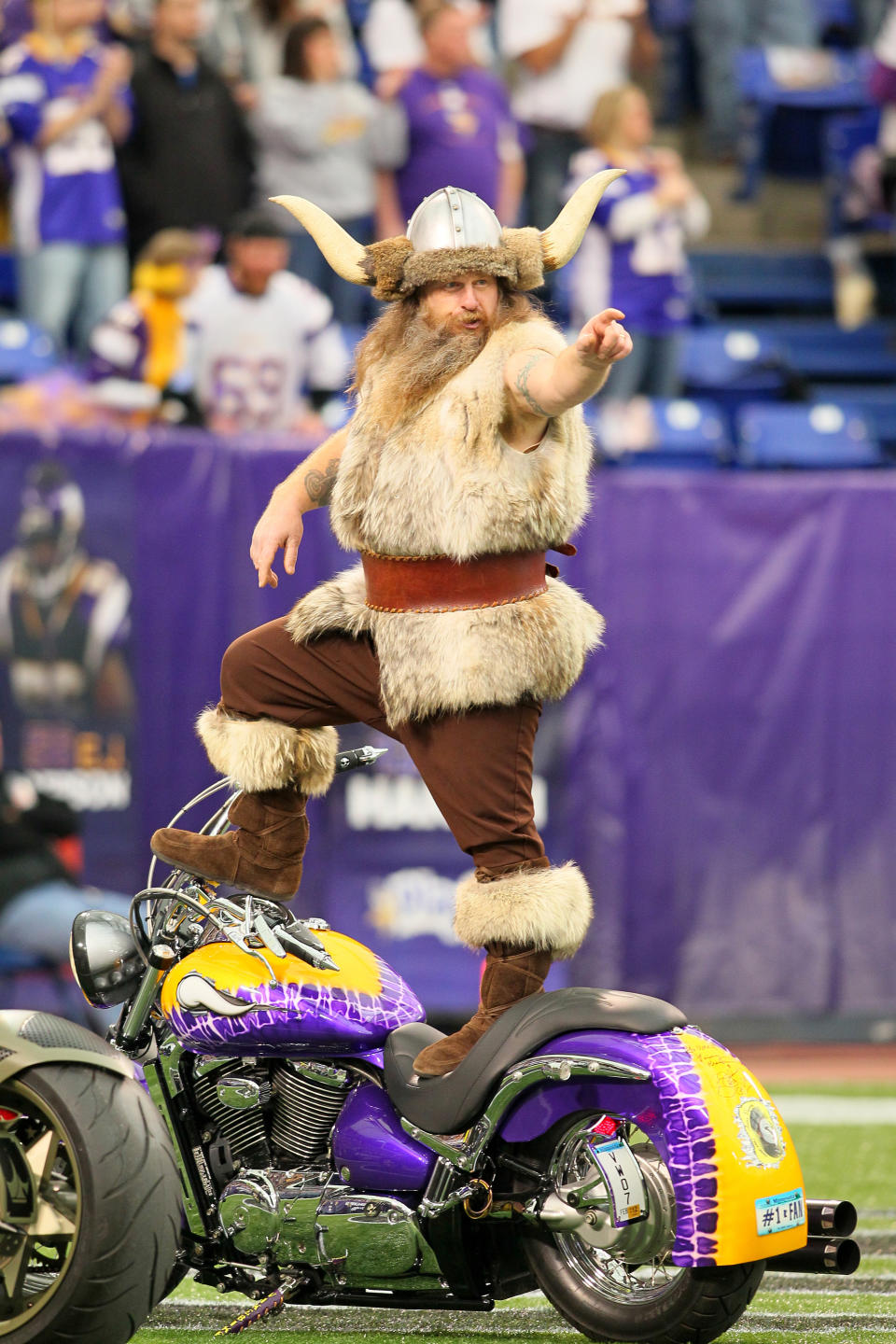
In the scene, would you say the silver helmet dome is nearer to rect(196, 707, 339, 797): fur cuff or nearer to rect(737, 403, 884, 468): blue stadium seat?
rect(196, 707, 339, 797): fur cuff

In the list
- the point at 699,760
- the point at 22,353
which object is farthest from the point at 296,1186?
the point at 22,353

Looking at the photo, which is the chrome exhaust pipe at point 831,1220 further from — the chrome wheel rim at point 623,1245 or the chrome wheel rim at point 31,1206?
the chrome wheel rim at point 31,1206

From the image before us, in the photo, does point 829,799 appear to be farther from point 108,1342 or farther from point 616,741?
point 108,1342

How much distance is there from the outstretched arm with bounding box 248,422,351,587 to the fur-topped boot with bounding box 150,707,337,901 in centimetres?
29

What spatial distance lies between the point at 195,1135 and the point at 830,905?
14.8 feet

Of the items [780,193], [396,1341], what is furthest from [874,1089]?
[780,193]

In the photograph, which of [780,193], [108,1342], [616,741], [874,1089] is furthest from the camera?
[780,193]

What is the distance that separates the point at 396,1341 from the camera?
3529 millimetres

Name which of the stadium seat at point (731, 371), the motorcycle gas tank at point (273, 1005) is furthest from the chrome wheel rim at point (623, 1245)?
the stadium seat at point (731, 371)

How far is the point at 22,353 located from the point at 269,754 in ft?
16.5

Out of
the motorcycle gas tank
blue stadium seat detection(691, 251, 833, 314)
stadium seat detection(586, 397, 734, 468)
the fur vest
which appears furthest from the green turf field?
blue stadium seat detection(691, 251, 833, 314)

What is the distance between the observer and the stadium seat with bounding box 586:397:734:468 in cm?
868

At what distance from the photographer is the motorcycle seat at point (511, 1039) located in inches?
132

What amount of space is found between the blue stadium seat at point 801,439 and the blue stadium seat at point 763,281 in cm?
234
